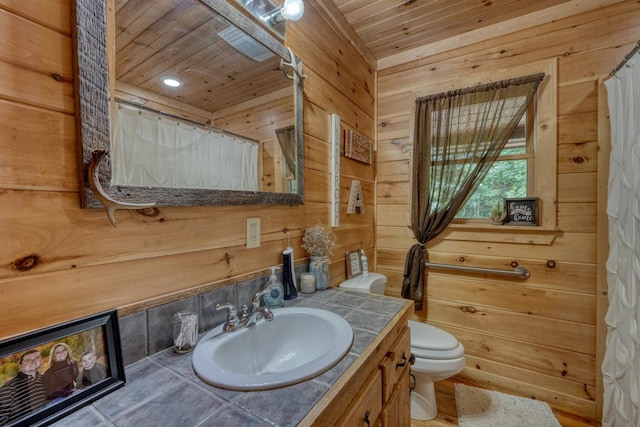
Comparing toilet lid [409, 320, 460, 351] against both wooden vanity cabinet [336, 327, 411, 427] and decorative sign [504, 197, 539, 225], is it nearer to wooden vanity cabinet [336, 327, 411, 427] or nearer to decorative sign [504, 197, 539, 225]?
wooden vanity cabinet [336, 327, 411, 427]

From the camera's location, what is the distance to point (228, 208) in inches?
40.6

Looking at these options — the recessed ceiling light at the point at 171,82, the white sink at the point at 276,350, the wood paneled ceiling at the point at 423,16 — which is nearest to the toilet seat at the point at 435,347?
the white sink at the point at 276,350

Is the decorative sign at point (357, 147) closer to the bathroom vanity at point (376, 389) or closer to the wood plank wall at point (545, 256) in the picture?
the wood plank wall at point (545, 256)

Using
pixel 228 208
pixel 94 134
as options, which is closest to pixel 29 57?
pixel 94 134

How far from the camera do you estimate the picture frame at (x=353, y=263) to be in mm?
1789

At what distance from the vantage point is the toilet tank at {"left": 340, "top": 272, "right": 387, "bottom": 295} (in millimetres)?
1625

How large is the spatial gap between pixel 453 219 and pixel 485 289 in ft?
1.66

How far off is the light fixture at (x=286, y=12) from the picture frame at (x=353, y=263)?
1.31m

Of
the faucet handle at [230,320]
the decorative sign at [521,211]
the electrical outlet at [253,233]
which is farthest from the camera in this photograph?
the decorative sign at [521,211]

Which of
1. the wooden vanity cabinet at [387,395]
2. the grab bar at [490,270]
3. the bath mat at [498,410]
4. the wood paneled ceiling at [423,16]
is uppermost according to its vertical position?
the wood paneled ceiling at [423,16]

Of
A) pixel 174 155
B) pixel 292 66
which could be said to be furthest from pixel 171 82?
pixel 292 66

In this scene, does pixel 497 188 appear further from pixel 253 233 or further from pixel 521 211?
pixel 253 233

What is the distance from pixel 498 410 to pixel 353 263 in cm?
119

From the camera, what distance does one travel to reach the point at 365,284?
1.67 metres
